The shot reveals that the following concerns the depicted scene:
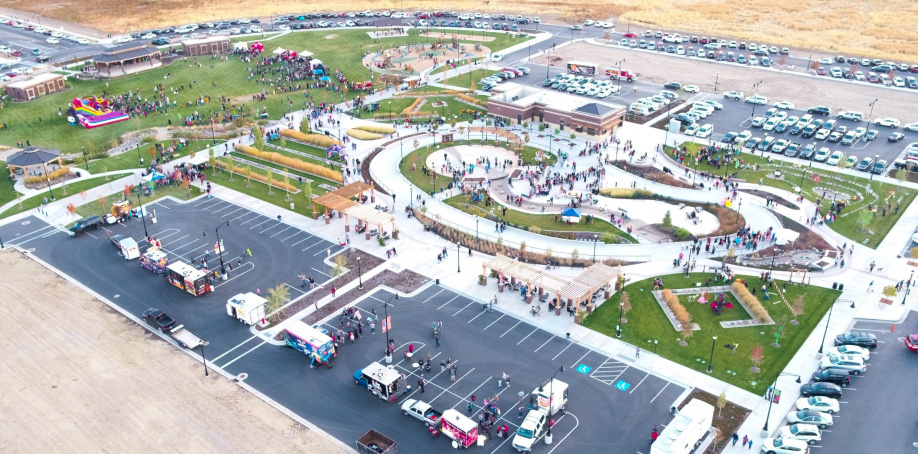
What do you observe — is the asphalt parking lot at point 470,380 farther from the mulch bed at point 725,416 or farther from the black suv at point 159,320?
the black suv at point 159,320

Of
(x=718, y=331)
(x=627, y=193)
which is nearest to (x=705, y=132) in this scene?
(x=627, y=193)

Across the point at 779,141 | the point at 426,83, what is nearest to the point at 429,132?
the point at 426,83

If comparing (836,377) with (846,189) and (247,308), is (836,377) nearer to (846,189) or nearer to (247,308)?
(846,189)

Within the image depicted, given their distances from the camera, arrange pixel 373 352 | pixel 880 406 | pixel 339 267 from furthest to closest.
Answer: pixel 339 267, pixel 373 352, pixel 880 406

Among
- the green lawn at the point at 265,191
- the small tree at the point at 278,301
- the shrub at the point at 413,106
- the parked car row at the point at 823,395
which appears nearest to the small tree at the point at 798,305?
the parked car row at the point at 823,395

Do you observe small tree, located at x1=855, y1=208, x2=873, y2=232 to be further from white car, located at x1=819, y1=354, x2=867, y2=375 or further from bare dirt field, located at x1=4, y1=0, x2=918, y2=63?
bare dirt field, located at x1=4, y1=0, x2=918, y2=63

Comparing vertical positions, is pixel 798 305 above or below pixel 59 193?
below

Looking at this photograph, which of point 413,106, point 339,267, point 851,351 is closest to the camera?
point 851,351
